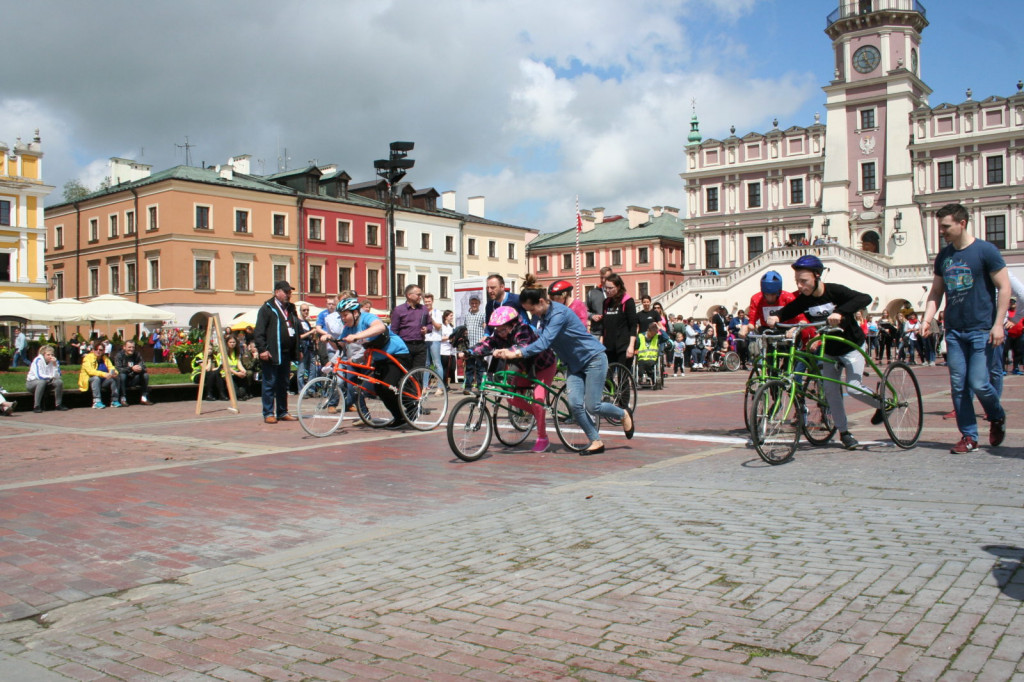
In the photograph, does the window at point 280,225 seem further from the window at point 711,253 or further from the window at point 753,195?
the window at point 753,195

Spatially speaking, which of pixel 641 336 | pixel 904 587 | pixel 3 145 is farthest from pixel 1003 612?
pixel 3 145

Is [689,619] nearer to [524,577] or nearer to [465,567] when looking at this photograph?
[524,577]

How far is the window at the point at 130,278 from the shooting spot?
2230 inches

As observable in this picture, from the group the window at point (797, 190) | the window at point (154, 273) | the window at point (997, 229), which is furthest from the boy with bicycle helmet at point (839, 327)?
the window at point (797, 190)

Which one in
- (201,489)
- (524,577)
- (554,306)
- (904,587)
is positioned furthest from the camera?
(554,306)

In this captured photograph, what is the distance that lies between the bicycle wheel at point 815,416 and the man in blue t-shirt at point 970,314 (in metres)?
1.09

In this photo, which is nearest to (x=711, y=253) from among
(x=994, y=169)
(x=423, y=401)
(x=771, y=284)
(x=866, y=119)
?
(x=866, y=119)

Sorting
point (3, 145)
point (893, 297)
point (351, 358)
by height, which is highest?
point (3, 145)

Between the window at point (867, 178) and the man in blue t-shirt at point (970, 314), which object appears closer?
the man in blue t-shirt at point (970, 314)

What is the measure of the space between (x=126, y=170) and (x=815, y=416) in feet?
200

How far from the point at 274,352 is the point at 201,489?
5.63 meters

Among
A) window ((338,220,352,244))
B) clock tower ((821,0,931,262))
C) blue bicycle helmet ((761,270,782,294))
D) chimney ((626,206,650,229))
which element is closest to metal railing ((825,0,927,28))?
clock tower ((821,0,931,262))

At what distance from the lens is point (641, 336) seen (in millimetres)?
18297

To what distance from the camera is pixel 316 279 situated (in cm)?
6138
